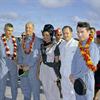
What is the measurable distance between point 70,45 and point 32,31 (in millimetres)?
1097

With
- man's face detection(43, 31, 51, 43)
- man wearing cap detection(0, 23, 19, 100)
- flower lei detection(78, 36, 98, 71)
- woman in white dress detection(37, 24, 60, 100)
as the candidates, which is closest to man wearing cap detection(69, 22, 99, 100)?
flower lei detection(78, 36, 98, 71)

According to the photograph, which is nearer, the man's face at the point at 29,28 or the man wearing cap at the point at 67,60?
the man wearing cap at the point at 67,60

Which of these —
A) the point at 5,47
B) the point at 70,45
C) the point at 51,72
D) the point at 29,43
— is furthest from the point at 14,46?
the point at 70,45

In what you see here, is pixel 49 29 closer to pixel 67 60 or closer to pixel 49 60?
pixel 49 60

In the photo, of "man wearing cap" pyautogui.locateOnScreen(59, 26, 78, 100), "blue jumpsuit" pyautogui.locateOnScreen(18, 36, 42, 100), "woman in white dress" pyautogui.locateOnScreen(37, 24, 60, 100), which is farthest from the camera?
"blue jumpsuit" pyautogui.locateOnScreen(18, 36, 42, 100)

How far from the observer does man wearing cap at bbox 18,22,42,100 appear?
12.9 ft

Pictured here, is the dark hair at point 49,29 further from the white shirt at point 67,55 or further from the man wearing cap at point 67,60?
the white shirt at point 67,55

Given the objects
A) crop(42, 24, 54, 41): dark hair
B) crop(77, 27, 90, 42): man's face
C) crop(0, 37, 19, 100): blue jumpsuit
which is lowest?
crop(0, 37, 19, 100): blue jumpsuit

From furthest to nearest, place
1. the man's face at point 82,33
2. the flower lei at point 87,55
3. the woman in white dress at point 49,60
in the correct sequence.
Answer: the woman in white dress at point 49,60 → the man's face at point 82,33 → the flower lei at point 87,55

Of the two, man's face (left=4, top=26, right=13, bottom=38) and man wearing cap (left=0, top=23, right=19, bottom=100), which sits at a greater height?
man's face (left=4, top=26, right=13, bottom=38)

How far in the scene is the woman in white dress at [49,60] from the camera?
11.9 ft

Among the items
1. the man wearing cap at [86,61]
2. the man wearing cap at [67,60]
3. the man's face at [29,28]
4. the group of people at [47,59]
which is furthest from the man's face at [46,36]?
the man wearing cap at [86,61]

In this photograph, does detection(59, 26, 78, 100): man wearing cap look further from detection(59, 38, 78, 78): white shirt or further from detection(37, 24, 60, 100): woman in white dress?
detection(37, 24, 60, 100): woman in white dress

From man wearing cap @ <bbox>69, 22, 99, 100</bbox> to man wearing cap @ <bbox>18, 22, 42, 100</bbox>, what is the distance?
135 centimetres
